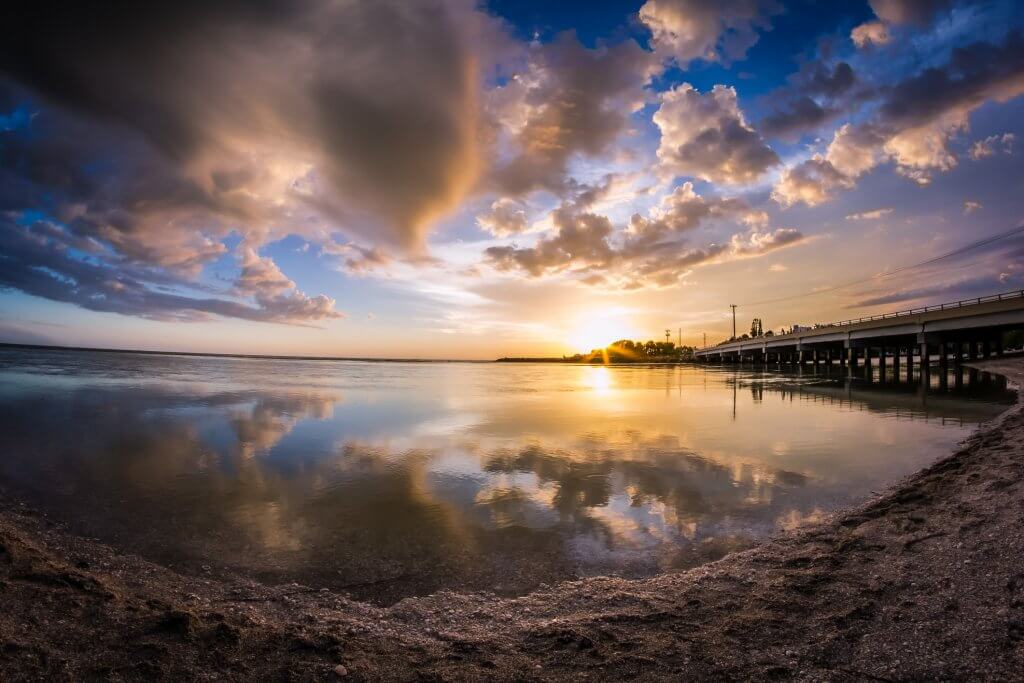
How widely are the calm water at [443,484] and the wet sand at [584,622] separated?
732mm

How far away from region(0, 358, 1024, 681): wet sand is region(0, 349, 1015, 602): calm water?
0.73m

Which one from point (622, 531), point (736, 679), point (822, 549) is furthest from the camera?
point (622, 531)

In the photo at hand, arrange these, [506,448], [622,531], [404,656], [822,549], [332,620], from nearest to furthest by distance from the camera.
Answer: [404,656]
[332,620]
[822,549]
[622,531]
[506,448]

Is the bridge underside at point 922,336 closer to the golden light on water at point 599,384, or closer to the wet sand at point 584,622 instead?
the golden light on water at point 599,384

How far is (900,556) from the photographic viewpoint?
606 centimetres

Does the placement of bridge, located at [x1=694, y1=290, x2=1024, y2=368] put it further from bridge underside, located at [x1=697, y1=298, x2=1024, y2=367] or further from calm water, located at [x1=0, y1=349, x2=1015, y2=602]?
calm water, located at [x1=0, y1=349, x2=1015, y2=602]

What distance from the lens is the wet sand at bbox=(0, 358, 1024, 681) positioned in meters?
3.96

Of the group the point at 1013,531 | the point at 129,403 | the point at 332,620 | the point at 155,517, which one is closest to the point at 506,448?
the point at 155,517

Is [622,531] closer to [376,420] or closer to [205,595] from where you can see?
[205,595]

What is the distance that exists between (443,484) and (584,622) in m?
6.90

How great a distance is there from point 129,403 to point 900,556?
36.4 meters

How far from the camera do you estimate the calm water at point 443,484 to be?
7105 millimetres

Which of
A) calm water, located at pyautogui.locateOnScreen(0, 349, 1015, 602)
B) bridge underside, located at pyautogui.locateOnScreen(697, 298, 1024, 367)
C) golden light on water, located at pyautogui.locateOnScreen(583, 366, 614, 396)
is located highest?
bridge underside, located at pyautogui.locateOnScreen(697, 298, 1024, 367)

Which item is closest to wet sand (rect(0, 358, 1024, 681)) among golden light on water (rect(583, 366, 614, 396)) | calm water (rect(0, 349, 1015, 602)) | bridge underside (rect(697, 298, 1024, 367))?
calm water (rect(0, 349, 1015, 602))
